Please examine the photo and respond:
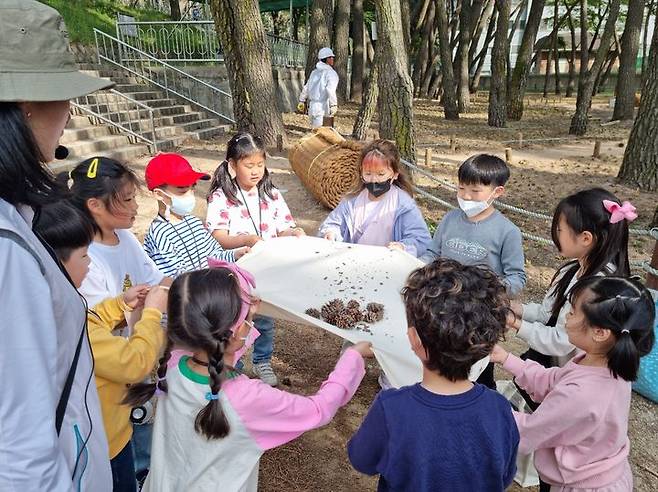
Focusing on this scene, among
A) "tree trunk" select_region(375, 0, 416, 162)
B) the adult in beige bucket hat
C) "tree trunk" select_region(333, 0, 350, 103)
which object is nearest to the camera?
the adult in beige bucket hat

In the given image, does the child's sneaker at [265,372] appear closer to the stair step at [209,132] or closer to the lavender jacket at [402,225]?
the lavender jacket at [402,225]

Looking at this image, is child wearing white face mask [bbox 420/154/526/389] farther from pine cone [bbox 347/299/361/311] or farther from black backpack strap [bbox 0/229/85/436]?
black backpack strap [bbox 0/229/85/436]

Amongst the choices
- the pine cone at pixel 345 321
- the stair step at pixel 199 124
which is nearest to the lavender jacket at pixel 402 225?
the pine cone at pixel 345 321

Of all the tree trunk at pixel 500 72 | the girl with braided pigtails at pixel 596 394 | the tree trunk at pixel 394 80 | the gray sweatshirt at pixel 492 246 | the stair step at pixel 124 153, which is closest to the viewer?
the girl with braided pigtails at pixel 596 394

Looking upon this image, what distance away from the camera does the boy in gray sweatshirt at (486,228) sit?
266 centimetres

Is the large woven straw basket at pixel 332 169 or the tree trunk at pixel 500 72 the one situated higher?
the tree trunk at pixel 500 72

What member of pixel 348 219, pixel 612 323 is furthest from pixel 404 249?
pixel 612 323

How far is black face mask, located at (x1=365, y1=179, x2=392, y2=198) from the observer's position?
3.01m

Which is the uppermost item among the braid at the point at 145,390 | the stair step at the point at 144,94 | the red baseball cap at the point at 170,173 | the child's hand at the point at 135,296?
the stair step at the point at 144,94

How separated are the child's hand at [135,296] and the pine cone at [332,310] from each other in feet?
2.46

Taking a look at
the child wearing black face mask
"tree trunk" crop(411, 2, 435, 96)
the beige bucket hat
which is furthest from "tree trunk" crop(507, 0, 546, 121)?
the beige bucket hat

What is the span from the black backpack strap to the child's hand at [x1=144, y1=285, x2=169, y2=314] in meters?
0.76

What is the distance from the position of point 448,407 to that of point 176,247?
1.83 meters

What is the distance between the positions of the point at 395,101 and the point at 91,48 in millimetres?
10288
